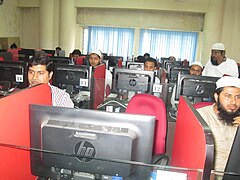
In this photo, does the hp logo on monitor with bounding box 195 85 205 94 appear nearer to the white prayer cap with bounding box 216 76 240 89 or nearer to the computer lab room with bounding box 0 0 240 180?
the computer lab room with bounding box 0 0 240 180

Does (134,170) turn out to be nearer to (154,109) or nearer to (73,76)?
(154,109)

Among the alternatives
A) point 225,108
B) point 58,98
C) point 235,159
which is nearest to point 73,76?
point 58,98

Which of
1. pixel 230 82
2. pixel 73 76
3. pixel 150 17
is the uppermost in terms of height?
pixel 150 17

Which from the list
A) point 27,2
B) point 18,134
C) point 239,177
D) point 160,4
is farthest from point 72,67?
point 27,2

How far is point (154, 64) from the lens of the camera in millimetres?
4012

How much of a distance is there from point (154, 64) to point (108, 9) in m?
5.06

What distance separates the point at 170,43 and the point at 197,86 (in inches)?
241

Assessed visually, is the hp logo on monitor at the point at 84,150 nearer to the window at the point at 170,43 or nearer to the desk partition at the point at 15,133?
the desk partition at the point at 15,133

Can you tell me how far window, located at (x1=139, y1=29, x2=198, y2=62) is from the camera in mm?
8555

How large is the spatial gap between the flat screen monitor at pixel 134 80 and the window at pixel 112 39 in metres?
5.96

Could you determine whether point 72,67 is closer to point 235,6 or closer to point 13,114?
point 13,114

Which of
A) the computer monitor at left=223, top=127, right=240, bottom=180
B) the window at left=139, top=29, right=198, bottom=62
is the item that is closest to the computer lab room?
the computer monitor at left=223, top=127, right=240, bottom=180

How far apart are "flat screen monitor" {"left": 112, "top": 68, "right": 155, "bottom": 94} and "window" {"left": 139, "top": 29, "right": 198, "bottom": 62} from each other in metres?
5.95

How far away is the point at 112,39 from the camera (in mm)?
8883
